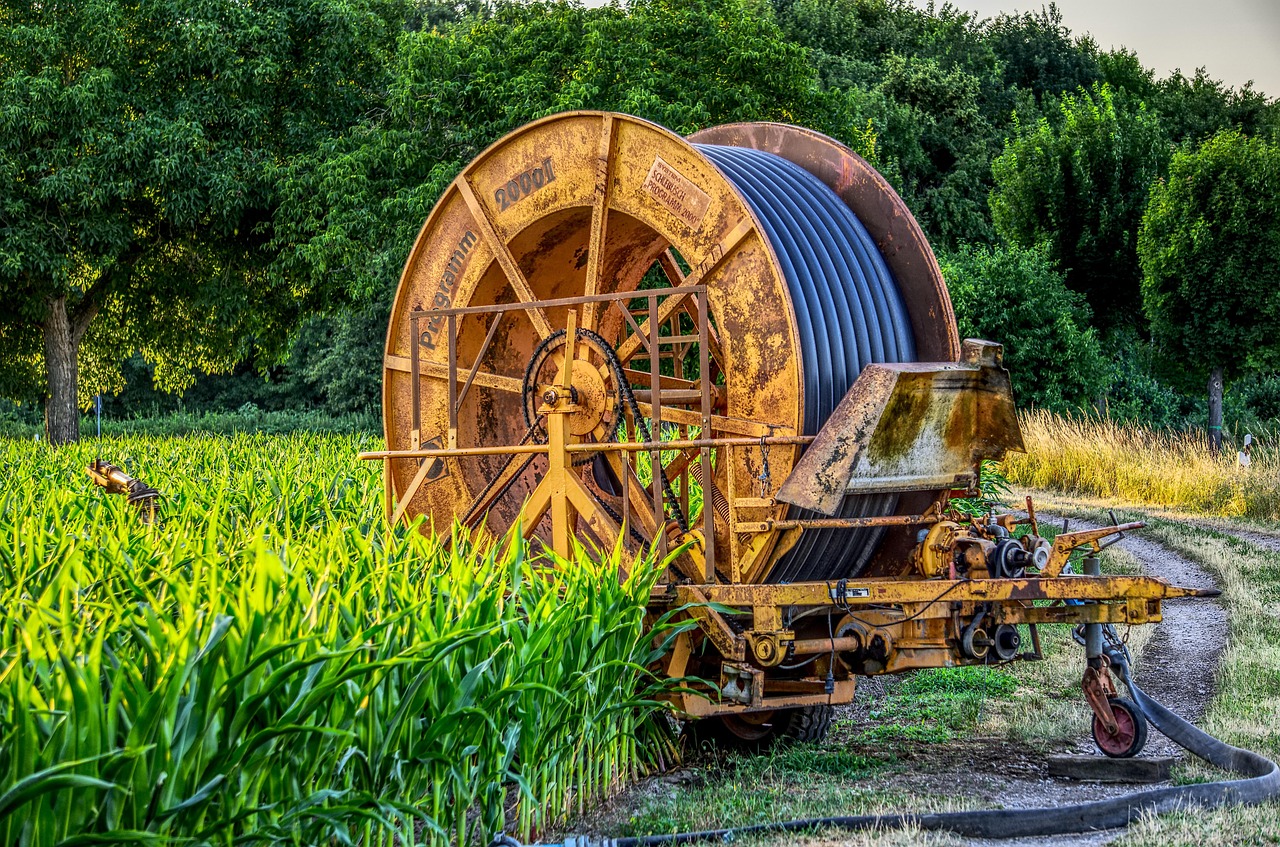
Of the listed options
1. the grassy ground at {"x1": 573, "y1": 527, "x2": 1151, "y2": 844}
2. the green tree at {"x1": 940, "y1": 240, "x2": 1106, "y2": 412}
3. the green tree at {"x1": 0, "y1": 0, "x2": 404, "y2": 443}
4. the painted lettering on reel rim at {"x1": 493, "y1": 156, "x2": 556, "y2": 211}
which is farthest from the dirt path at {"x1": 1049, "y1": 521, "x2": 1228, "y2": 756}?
the green tree at {"x1": 0, "y1": 0, "x2": 404, "y2": 443}

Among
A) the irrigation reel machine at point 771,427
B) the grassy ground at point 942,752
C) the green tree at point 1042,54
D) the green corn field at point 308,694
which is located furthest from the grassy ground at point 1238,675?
the green tree at point 1042,54

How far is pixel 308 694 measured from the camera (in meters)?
3.95

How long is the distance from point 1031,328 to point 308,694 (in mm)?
24598

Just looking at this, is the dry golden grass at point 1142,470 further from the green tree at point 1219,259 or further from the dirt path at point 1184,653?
the dirt path at point 1184,653

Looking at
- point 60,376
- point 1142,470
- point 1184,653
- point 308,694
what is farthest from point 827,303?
point 60,376

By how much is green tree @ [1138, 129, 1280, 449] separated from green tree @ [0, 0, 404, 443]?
47.5 ft

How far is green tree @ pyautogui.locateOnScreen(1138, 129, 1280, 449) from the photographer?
75.4ft

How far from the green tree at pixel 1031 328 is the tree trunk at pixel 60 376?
1658 centimetres

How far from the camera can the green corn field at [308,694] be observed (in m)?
3.59

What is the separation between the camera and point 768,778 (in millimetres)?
6316

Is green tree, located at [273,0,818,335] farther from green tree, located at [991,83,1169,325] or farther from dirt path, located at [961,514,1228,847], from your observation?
green tree, located at [991,83,1169,325]

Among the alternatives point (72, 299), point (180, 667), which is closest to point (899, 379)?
point (180, 667)

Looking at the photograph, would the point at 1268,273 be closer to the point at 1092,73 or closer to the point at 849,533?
the point at 849,533

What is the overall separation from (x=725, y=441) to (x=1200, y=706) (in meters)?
3.23
